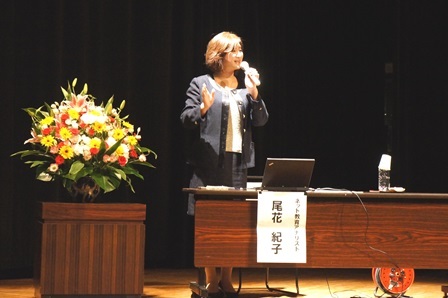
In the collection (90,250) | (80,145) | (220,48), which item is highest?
(220,48)

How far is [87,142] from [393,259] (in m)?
1.56

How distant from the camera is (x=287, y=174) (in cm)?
368

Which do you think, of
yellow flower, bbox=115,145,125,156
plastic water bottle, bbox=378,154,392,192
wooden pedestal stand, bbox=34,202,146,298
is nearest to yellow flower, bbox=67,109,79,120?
yellow flower, bbox=115,145,125,156

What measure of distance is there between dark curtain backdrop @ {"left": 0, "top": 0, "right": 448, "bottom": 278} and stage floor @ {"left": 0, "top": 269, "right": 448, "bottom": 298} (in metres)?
0.43

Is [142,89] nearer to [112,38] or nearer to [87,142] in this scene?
[112,38]

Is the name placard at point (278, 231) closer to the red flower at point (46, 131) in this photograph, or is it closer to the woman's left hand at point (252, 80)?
Result: the woman's left hand at point (252, 80)

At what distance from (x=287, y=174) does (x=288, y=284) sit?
5.96 ft

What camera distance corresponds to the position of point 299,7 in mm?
6664

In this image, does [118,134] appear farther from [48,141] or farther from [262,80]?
[262,80]

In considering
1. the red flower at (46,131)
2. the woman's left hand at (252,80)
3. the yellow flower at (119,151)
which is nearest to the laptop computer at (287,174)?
the woman's left hand at (252,80)

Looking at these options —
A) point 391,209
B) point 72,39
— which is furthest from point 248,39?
point 391,209

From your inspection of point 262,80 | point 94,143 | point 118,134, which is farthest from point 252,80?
point 262,80

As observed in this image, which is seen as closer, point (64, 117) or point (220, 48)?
point (64, 117)

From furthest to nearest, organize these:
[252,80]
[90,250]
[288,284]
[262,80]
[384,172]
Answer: [262,80] → [288,284] → [252,80] → [384,172] → [90,250]
